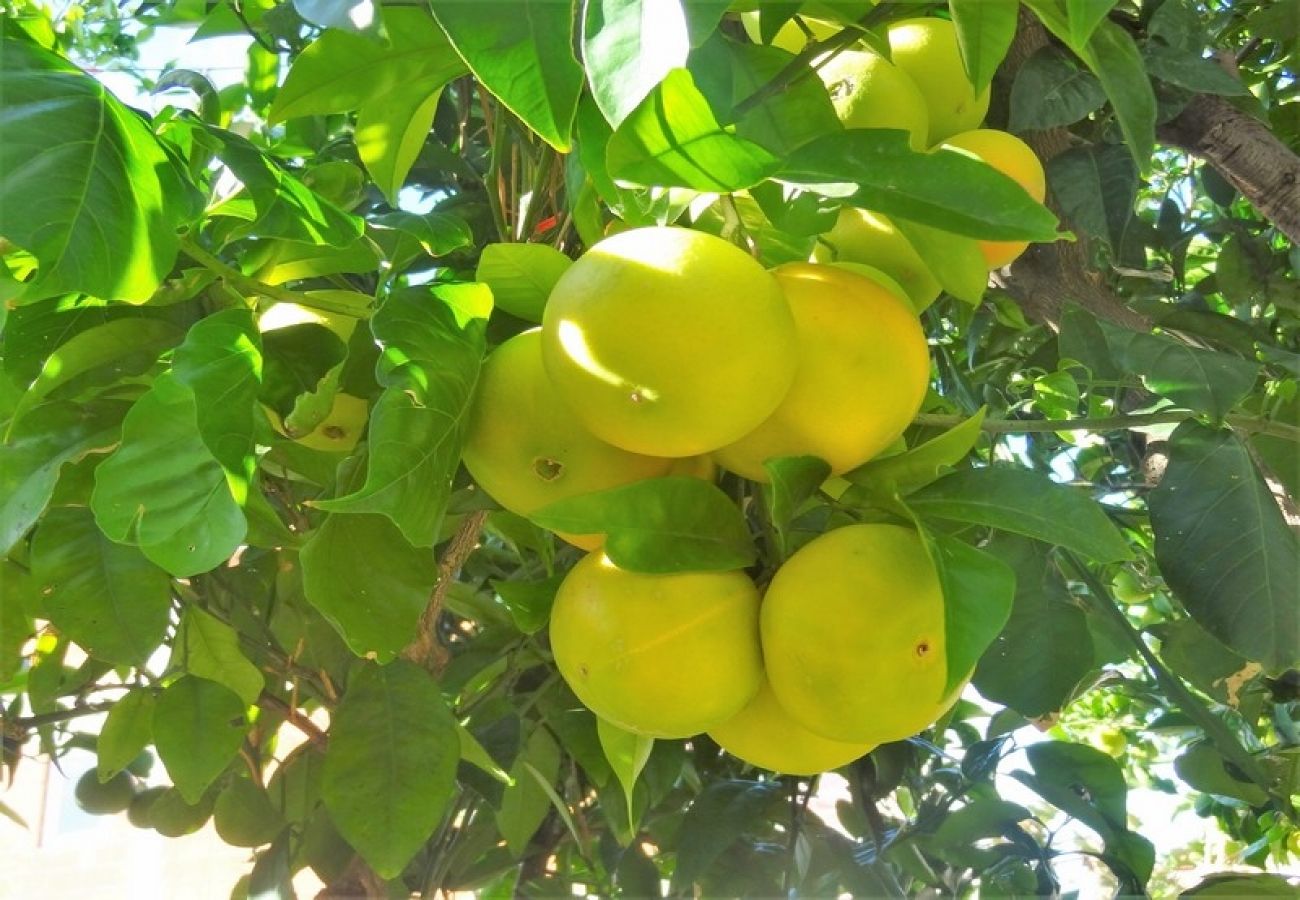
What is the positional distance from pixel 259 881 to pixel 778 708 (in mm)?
640

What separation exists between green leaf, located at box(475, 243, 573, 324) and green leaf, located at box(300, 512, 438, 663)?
12 cm

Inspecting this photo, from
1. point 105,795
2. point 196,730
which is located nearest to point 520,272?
point 196,730

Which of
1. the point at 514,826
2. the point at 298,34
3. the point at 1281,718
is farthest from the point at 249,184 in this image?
the point at 1281,718

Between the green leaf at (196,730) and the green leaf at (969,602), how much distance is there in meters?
0.53

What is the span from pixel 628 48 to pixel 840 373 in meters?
0.16

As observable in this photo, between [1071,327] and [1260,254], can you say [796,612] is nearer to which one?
[1071,327]

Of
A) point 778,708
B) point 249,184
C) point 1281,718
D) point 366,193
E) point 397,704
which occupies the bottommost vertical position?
point 1281,718

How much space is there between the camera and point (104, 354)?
563 millimetres

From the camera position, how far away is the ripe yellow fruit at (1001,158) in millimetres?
606

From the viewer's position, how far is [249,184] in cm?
49

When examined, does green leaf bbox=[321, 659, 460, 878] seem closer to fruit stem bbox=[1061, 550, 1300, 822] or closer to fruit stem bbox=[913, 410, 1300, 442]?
fruit stem bbox=[913, 410, 1300, 442]

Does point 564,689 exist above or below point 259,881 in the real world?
above

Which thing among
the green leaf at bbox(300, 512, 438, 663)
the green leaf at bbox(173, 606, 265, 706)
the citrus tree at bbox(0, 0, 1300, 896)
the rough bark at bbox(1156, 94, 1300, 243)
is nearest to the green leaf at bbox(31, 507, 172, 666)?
the citrus tree at bbox(0, 0, 1300, 896)

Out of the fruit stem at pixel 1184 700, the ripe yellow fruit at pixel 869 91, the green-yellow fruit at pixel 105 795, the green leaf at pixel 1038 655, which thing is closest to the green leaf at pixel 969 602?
the ripe yellow fruit at pixel 869 91
